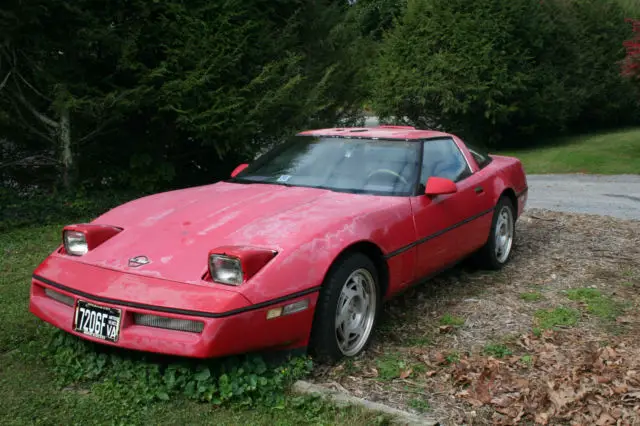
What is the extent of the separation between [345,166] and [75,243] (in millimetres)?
1963

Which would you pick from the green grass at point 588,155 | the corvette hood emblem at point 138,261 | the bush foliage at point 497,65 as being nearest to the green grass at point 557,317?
the corvette hood emblem at point 138,261

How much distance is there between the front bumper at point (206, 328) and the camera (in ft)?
10.1

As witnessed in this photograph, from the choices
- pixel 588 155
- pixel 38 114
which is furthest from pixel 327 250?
pixel 588 155

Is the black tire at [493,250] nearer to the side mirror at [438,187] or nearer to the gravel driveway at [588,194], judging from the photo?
the side mirror at [438,187]

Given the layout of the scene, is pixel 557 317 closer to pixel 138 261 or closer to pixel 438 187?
pixel 438 187

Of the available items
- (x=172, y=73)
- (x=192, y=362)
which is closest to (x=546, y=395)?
(x=192, y=362)

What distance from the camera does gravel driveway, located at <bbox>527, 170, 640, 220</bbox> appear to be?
9680 mm

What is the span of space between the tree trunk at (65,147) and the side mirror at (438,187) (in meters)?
5.63

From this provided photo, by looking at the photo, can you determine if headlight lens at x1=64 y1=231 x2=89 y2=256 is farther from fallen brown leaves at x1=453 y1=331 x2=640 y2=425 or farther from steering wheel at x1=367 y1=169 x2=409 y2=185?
fallen brown leaves at x1=453 y1=331 x2=640 y2=425

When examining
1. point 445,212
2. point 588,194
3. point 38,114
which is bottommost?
point 588,194

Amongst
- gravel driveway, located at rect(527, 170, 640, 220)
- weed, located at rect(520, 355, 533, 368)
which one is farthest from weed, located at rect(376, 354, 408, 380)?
gravel driveway, located at rect(527, 170, 640, 220)

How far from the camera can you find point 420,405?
10.8 ft

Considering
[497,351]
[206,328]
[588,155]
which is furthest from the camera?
[588,155]

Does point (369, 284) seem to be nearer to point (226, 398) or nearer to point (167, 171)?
point (226, 398)
